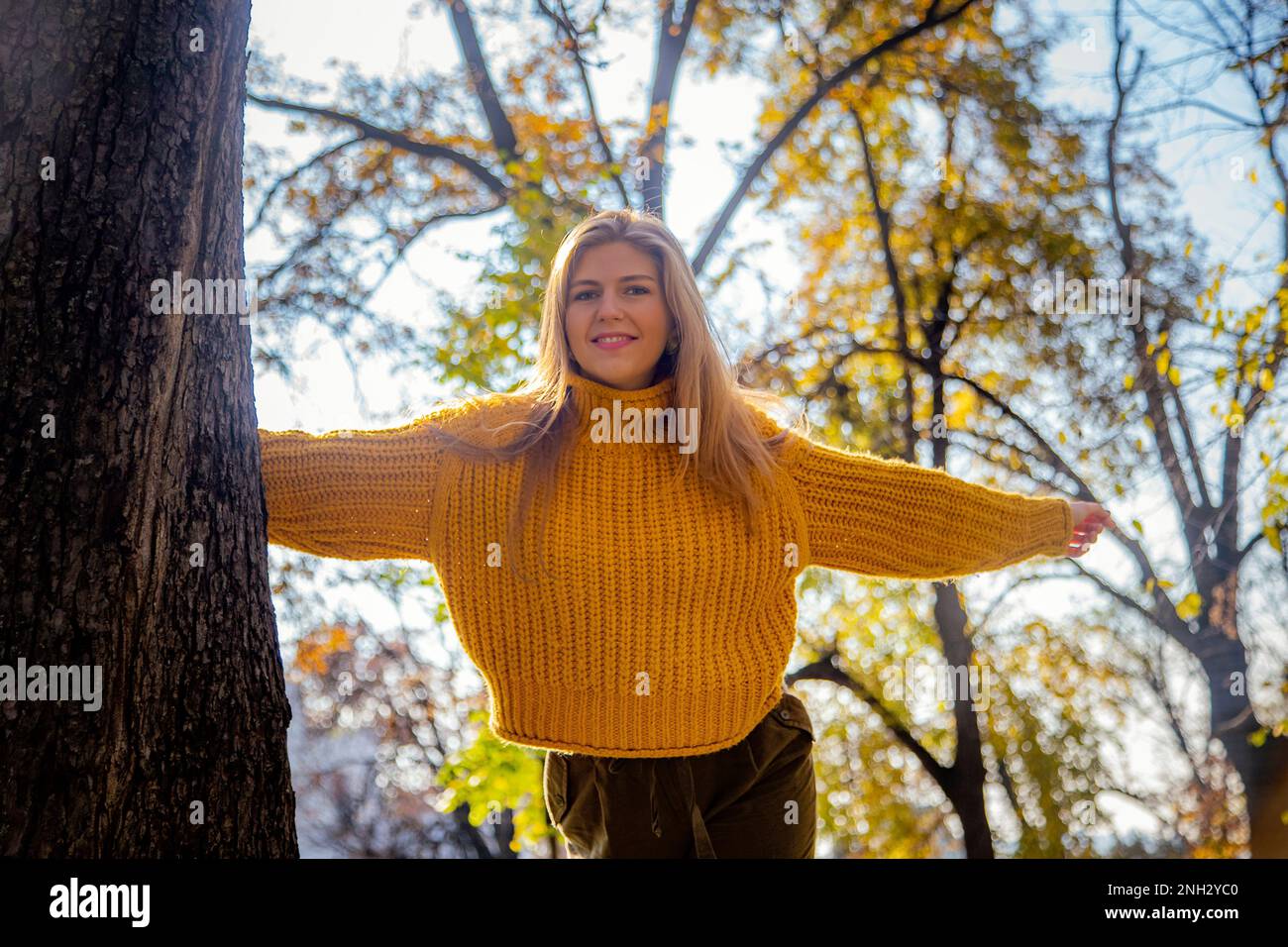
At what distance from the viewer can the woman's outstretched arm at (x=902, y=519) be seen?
292 cm

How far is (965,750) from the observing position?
707 cm

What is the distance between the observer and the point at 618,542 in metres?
2.66

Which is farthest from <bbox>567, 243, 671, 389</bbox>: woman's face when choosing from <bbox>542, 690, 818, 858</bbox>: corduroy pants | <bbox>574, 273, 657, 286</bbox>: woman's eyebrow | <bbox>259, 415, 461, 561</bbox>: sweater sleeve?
<bbox>542, 690, 818, 858</bbox>: corduroy pants

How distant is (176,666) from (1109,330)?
297 inches

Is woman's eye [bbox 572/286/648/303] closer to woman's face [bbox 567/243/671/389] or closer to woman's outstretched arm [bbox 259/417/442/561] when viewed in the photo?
woman's face [bbox 567/243/671/389]

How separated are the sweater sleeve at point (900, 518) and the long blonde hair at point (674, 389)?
15cm

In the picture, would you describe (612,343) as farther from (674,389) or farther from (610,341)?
(674,389)

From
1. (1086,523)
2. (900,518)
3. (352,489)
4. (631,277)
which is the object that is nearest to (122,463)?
(352,489)

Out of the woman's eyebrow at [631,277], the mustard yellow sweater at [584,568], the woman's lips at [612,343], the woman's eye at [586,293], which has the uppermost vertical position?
the woman's eyebrow at [631,277]

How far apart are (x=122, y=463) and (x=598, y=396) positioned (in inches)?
45.6

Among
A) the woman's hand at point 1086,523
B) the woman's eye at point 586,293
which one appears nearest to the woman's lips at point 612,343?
the woman's eye at point 586,293

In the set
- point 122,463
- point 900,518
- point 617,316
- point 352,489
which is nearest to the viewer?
point 122,463

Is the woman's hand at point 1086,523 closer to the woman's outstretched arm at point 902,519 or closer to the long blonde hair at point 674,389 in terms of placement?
the woman's outstretched arm at point 902,519

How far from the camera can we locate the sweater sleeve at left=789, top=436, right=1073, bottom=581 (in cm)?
292
